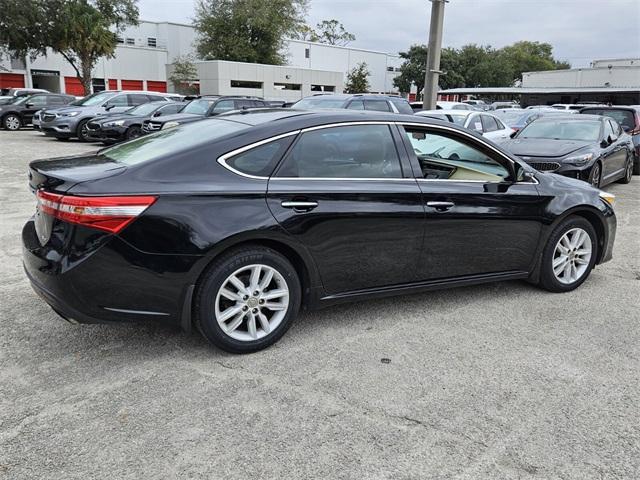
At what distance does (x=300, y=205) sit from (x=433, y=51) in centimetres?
1124

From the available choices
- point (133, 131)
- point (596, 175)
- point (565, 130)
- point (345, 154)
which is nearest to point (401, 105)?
point (565, 130)

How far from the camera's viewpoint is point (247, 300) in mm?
3562

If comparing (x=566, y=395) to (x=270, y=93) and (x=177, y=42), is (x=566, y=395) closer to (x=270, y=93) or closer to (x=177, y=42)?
(x=270, y=93)

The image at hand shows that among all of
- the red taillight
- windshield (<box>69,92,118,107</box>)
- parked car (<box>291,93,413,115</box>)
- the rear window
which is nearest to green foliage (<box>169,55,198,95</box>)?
windshield (<box>69,92,118,107</box>)

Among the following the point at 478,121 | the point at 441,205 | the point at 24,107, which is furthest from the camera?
the point at 24,107

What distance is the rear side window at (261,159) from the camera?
355 cm

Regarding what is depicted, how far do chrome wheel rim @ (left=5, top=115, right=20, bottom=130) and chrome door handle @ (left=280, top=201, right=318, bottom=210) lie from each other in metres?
21.9

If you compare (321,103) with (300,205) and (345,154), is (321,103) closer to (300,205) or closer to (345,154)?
(345,154)

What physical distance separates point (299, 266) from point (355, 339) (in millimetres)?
665

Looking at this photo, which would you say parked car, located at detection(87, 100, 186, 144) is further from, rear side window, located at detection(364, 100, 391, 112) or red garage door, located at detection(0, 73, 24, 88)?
red garage door, located at detection(0, 73, 24, 88)

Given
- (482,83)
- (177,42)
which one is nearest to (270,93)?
(177,42)

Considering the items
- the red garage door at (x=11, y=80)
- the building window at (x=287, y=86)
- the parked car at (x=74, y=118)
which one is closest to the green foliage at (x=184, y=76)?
the building window at (x=287, y=86)

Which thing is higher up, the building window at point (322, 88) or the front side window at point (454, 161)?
the building window at point (322, 88)

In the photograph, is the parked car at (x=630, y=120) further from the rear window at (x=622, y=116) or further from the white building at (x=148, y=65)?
the white building at (x=148, y=65)
